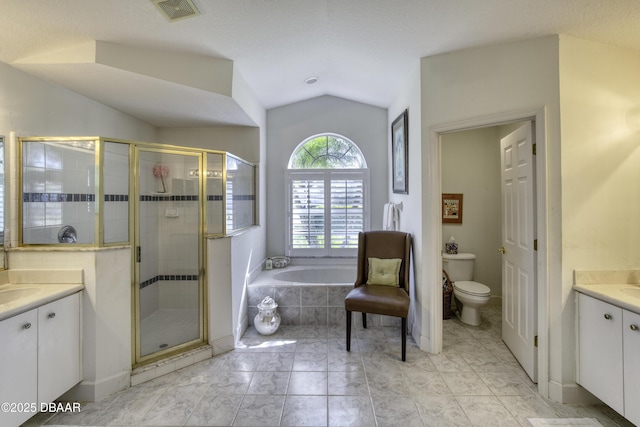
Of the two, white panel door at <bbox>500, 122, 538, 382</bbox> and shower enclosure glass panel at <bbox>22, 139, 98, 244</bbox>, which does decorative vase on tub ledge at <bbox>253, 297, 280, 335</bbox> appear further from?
white panel door at <bbox>500, 122, 538, 382</bbox>

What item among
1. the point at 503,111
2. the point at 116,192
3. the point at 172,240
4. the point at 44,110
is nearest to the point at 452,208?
the point at 503,111

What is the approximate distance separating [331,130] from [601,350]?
11.5ft

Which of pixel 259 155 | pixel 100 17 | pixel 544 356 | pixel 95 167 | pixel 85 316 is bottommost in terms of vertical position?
pixel 544 356

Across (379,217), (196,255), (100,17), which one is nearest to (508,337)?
(379,217)

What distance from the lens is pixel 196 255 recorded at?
261cm

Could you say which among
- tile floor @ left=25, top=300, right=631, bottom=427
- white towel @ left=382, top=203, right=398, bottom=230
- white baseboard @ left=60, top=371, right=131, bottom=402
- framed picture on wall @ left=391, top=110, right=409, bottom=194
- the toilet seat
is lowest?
tile floor @ left=25, top=300, right=631, bottom=427

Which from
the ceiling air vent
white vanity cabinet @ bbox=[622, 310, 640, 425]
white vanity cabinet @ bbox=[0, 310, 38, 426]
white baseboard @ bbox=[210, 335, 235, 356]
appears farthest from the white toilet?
white vanity cabinet @ bbox=[0, 310, 38, 426]

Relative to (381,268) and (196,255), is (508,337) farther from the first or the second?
(196,255)

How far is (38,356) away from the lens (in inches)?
65.4

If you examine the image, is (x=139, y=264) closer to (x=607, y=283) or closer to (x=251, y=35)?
(x=251, y=35)

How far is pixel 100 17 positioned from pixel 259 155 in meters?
2.09

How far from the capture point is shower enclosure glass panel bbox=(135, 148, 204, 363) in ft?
7.88

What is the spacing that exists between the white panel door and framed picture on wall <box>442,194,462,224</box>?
1.06 metres

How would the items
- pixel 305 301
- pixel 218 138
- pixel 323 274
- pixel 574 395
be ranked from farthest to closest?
pixel 323 274 → pixel 218 138 → pixel 305 301 → pixel 574 395
